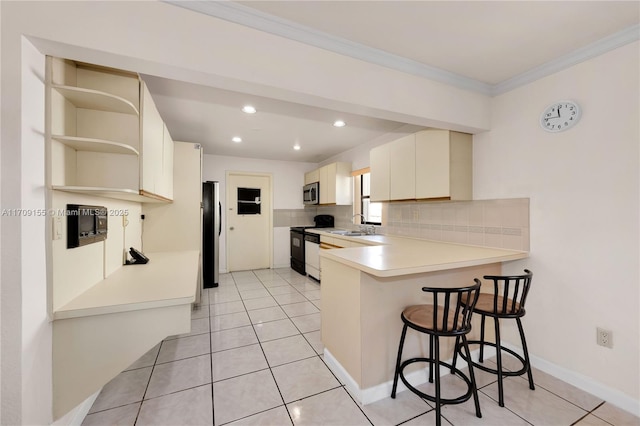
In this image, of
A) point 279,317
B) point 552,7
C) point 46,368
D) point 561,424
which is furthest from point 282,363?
point 552,7

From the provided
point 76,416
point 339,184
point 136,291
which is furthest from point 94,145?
point 339,184

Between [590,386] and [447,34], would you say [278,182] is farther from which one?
[590,386]

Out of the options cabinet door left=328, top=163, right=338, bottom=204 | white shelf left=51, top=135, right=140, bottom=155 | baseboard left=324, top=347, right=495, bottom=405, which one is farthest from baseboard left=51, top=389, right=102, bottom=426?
cabinet door left=328, top=163, right=338, bottom=204

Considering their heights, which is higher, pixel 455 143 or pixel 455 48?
pixel 455 48

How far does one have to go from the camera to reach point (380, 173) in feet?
10.7

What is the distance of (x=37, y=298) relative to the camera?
3.70ft

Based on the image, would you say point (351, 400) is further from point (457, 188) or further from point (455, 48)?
point (455, 48)

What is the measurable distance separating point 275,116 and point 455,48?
184 centimetres

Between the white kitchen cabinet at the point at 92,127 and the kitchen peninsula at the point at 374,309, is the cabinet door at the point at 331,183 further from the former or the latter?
the white kitchen cabinet at the point at 92,127

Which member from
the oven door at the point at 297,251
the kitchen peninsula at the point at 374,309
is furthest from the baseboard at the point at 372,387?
the oven door at the point at 297,251

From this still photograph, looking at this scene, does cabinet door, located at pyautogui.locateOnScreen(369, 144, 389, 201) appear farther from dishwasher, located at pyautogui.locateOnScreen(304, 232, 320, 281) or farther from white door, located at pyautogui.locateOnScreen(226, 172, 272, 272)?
white door, located at pyautogui.locateOnScreen(226, 172, 272, 272)

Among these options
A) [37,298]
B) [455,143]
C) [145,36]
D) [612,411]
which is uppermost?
[145,36]

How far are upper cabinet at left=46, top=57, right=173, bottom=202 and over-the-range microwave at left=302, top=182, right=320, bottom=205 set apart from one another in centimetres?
330

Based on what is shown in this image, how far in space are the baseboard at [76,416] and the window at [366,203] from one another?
11.7ft
